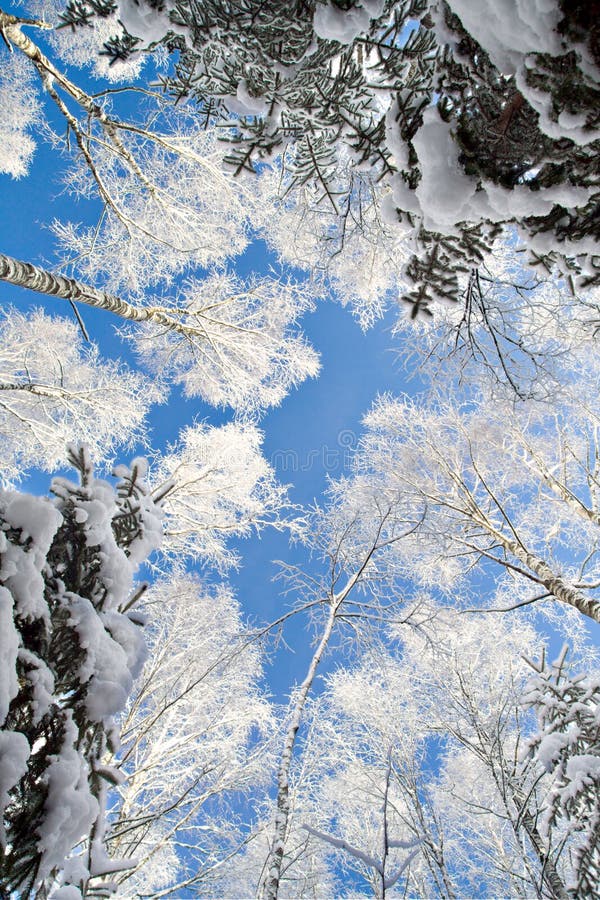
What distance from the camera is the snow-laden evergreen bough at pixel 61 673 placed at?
1356mm

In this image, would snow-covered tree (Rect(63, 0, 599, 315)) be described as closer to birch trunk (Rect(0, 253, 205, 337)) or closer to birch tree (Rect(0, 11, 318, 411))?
birch trunk (Rect(0, 253, 205, 337))

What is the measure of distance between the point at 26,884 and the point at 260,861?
10.5 metres

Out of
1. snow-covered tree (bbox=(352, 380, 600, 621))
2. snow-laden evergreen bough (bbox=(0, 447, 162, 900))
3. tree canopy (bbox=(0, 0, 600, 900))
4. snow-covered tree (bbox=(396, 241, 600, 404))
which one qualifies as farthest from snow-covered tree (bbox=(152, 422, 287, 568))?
snow-laden evergreen bough (bbox=(0, 447, 162, 900))

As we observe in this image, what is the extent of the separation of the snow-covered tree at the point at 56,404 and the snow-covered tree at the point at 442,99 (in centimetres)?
439

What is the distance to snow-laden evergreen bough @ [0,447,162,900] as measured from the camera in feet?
4.45

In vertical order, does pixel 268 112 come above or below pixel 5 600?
above

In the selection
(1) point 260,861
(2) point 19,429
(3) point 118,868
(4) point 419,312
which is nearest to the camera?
(3) point 118,868

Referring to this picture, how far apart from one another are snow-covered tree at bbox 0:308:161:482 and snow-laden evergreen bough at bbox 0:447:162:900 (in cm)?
461

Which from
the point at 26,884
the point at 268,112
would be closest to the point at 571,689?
the point at 26,884

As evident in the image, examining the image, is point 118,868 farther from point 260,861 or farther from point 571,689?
point 260,861

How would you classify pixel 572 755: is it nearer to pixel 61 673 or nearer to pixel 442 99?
pixel 61 673

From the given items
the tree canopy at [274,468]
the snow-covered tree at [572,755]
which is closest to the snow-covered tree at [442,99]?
the tree canopy at [274,468]

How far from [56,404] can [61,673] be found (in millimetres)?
5682

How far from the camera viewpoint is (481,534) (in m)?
5.71
